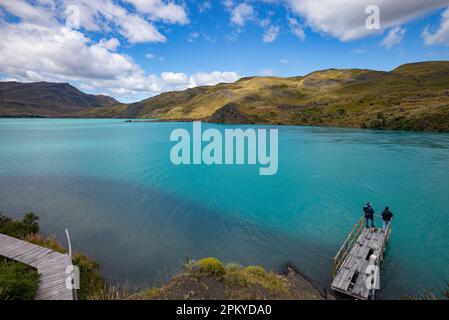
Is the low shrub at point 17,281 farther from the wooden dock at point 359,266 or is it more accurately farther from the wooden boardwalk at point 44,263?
the wooden dock at point 359,266

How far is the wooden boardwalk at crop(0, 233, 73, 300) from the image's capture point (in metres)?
12.4

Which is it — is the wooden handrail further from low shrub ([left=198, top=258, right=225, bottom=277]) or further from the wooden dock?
low shrub ([left=198, top=258, right=225, bottom=277])

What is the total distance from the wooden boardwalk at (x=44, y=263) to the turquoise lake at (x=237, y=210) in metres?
4.20

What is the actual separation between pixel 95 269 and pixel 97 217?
36.5ft

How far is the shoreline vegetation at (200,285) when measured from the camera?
39.6 feet

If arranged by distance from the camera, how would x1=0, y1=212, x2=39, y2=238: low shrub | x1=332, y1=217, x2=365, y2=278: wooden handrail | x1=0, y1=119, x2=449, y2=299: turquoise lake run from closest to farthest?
x1=332, y1=217, x2=365, y2=278: wooden handrail, x1=0, y1=119, x2=449, y2=299: turquoise lake, x1=0, y1=212, x2=39, y2=238: low shrub

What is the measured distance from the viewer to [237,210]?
30.5 m

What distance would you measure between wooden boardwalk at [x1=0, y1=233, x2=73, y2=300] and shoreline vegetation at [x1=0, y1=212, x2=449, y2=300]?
1.25ft

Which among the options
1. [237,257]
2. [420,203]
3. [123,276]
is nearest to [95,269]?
[123,276]

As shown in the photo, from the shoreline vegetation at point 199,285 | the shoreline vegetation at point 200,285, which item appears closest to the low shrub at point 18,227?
the shoreline vegetation at point 200,285

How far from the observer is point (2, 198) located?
33.8 meters

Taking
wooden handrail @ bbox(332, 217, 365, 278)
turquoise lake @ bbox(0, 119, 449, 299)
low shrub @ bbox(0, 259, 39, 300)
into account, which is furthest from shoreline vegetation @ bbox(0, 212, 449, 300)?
wooden handrail @ bbox(332, 217, 365, 278)
